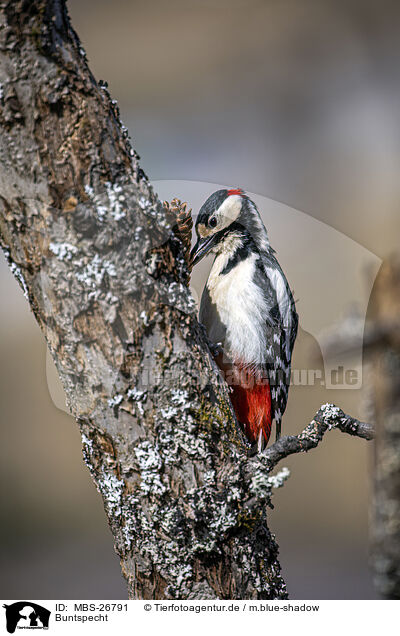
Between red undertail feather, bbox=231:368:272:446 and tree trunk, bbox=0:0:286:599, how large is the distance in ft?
0.97

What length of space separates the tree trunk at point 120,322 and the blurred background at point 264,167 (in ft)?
1.05

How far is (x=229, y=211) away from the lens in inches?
35.3

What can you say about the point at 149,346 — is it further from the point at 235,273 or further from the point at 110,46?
the point at 110,46

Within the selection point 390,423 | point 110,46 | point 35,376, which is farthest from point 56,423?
point 110,46

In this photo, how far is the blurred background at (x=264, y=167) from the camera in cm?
84

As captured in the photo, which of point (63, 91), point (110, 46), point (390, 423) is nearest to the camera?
point (63, 91)

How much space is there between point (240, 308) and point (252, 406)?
187 mm

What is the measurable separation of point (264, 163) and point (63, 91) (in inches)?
19.4
